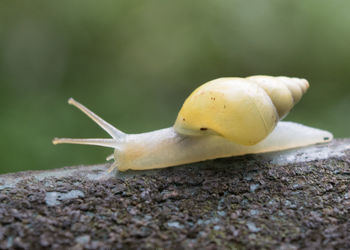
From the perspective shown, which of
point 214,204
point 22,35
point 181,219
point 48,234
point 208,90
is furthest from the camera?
point 22,35

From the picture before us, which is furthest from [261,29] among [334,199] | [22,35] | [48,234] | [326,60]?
[48,234]

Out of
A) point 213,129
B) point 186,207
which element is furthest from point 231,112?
point 186,207

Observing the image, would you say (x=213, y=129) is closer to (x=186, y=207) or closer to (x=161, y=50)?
(x=186, y=207)

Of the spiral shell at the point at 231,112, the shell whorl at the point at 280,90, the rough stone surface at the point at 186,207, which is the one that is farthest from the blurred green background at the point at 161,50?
the rough stone surface at the point at 186,207

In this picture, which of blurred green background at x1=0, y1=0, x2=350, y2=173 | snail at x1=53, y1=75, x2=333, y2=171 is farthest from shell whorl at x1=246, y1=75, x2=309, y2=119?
blurred green background at x1=0, y1=0, x2=350, y2=173

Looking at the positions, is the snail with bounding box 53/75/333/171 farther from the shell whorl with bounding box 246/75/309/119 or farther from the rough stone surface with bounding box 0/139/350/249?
the rough stone surface with bounding box 0/139/350/249

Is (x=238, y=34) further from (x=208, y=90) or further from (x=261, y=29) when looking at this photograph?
(x=208, y=90)
